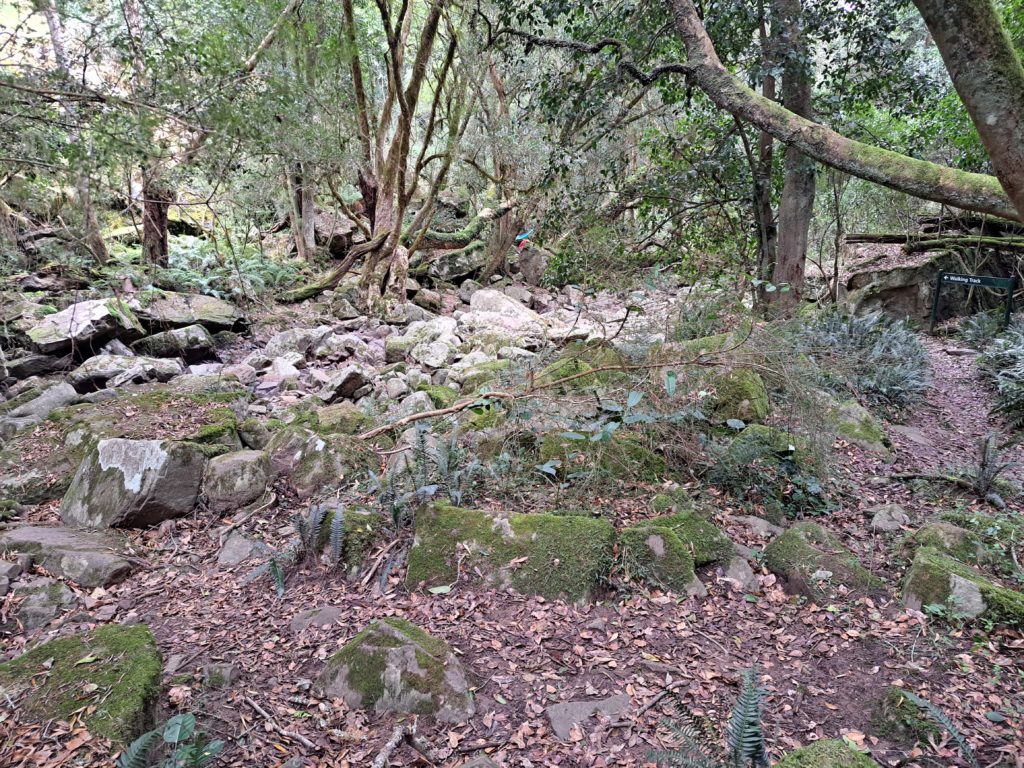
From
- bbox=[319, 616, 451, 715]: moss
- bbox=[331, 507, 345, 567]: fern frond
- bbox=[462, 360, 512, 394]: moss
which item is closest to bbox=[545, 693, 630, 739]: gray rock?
bbox=[319, 616, 451, 715]: moss

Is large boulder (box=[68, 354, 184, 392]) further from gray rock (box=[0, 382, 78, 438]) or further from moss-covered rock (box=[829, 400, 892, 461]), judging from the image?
moss-covered rock (box=[829, 400, 892, 461])

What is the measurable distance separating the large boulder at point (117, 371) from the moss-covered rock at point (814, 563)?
280 inches

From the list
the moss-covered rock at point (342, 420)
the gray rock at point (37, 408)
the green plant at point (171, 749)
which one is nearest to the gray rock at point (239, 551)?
the moss-covered rock at point (342, 420)

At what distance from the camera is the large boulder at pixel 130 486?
404 centimetres

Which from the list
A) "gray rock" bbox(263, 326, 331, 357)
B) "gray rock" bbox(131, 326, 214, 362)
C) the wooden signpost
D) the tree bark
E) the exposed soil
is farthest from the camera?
"gray rock" bbox(263, 326, 331, 357)

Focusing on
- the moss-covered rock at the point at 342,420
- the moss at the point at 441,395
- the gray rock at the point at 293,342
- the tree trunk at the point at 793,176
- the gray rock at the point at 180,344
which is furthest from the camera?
the gray rock at the point at 293,342

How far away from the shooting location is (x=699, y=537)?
349cm

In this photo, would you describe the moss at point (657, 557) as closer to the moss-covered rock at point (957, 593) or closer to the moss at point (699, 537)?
the moss at point (699, 537)

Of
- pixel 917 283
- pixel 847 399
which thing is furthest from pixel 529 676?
pixel 917 283

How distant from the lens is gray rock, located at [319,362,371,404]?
677 centimetres

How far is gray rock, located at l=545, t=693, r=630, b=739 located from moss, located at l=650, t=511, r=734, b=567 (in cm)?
110

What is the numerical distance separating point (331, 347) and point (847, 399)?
708cm

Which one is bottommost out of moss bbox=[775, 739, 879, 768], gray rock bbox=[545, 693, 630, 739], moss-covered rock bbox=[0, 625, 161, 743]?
gray rock bbox=[545, 693, 630, 739]

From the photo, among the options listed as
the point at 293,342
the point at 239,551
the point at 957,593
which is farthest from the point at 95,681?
the point at 293,342
